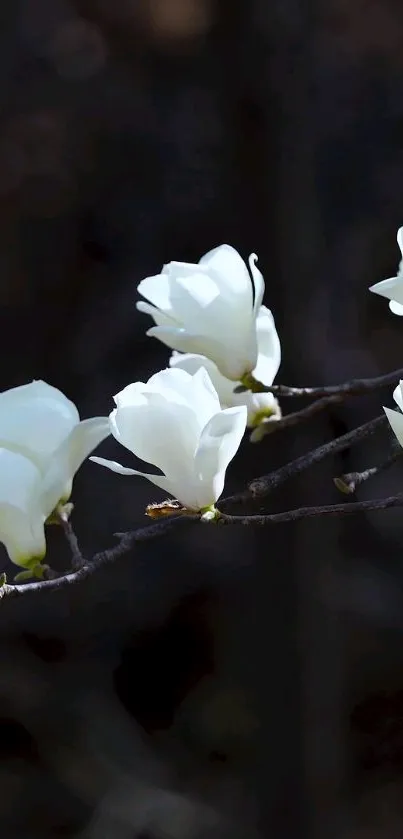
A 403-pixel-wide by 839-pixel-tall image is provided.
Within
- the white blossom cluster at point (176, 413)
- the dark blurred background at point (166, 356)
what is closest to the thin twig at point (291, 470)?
the white blossom cluster at point (176, 413)

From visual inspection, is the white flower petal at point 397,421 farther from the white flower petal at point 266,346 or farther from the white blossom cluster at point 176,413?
the white flower petal at point 266,346

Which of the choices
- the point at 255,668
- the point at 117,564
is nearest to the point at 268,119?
the point at 117,564

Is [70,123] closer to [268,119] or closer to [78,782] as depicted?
[268,119]

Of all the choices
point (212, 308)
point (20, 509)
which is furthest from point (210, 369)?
point (20, 509)

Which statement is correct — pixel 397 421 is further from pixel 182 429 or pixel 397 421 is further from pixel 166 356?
pixel 166 356

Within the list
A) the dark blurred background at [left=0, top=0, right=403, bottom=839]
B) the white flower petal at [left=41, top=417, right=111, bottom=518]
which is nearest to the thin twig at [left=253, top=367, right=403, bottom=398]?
the white flower petal at [left=41, top=417, right=111, bottom=518]

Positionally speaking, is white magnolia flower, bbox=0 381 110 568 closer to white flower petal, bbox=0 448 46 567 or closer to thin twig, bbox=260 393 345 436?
white flower petal, bbox=0 448 46 567
